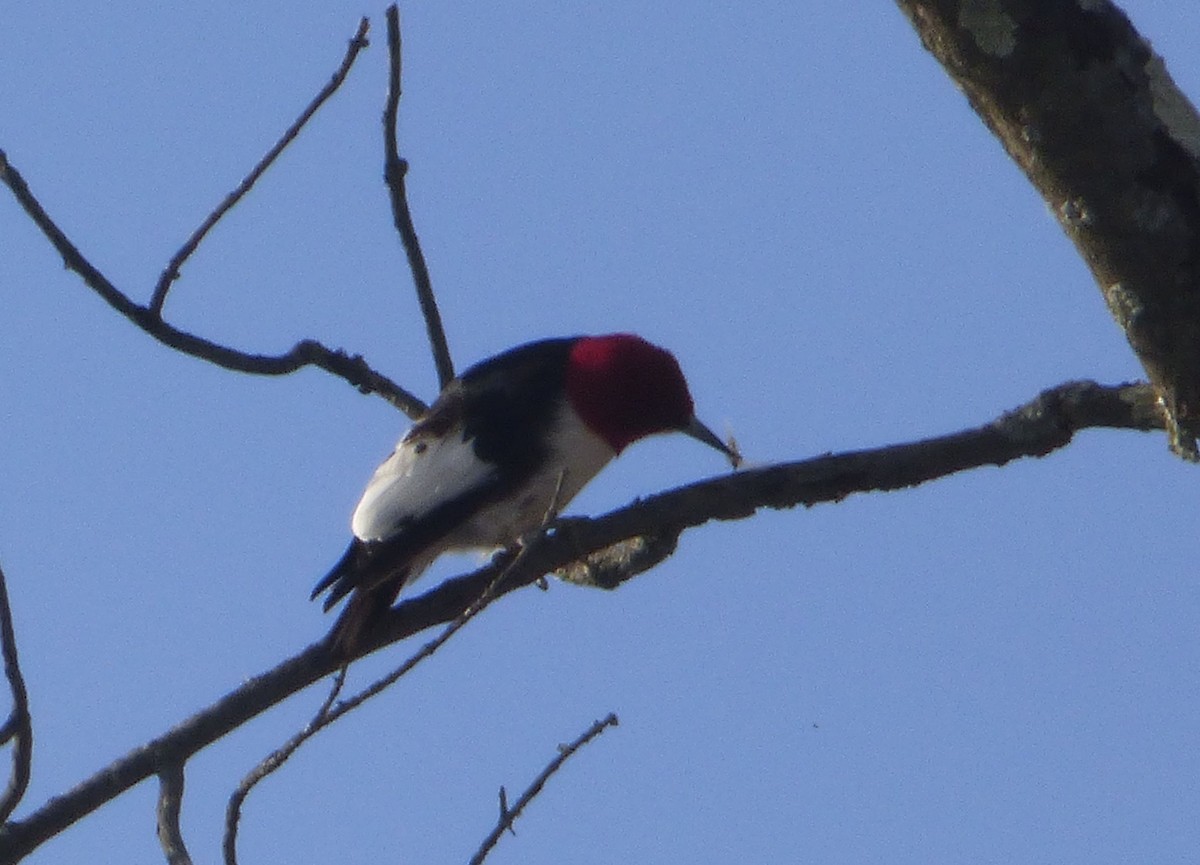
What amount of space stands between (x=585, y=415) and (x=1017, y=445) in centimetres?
222

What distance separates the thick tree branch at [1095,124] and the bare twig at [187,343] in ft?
6.46

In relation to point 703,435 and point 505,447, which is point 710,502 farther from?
point 703,435

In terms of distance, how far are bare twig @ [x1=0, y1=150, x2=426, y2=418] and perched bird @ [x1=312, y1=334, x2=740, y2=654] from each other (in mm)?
331

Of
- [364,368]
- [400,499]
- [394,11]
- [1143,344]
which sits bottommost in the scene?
[1143,344]

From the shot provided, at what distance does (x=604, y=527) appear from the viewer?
12.6 feet

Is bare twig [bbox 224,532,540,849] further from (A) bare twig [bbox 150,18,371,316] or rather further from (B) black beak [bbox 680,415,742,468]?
(B) black beak [bbox 680,415,742,468]

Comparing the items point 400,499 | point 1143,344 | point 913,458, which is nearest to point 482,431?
point 400,499

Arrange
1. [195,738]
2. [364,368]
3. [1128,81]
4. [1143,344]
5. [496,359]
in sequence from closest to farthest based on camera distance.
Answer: [1128,81], [1143,344], [195,738], [364,368], [496,359]

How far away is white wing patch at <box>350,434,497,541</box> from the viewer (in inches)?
194

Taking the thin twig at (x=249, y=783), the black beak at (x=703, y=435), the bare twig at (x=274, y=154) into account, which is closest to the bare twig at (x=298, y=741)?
the thin twig at (x=249, y=783)

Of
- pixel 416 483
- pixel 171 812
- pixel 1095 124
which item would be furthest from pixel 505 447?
pixel 1095 124

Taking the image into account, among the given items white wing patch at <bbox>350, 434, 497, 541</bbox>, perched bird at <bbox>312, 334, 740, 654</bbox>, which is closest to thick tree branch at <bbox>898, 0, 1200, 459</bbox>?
perched bird at <bbox>312, 334, 740, 654</bbox>

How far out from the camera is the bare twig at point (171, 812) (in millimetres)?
3141

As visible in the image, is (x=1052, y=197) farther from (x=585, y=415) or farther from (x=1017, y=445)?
(x=585, y=415)
